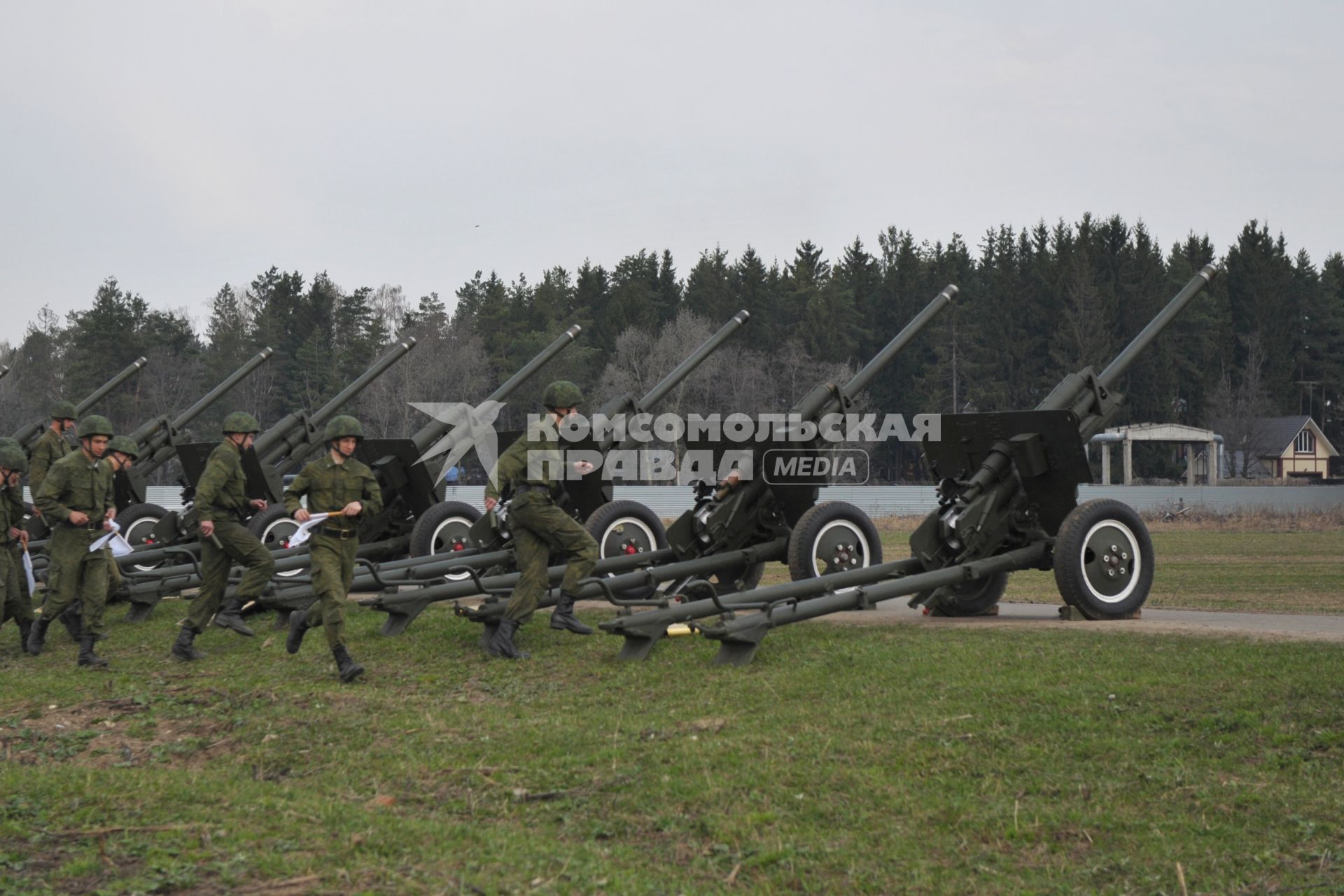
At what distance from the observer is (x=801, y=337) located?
58.8m

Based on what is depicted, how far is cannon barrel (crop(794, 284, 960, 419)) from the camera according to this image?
13.1m

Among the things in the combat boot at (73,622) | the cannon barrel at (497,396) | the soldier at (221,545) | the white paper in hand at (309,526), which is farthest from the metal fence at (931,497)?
the white paper in hand at (309,526)

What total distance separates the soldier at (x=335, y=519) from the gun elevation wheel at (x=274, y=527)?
5.82m

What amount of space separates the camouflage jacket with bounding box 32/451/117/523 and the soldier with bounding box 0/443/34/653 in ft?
0.90

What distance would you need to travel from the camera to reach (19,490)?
39.3 ft

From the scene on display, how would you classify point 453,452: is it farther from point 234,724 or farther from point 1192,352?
point 1192,352

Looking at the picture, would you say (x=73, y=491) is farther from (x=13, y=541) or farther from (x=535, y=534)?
(x=535, y=534)

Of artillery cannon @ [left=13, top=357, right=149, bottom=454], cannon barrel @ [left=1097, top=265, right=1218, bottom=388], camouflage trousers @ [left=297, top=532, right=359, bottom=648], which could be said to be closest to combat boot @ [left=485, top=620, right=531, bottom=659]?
camouflage trousers @ [left=297, top=532, right=359, bottom=648]

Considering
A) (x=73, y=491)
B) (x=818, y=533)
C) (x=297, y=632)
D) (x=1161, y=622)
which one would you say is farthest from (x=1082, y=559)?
(x=73, y=491)

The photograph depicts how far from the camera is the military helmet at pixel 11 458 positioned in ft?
37.4

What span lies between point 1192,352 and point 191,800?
5886cm

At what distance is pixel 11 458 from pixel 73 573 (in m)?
1.09

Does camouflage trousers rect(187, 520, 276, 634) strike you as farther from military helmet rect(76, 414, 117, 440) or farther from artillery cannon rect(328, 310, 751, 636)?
military helmet rect(76, 414, 117, 440)

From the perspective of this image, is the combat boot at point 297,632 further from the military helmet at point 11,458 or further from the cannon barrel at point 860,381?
the cannon barrel at point 860,381
